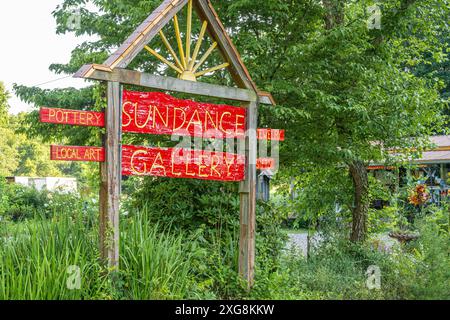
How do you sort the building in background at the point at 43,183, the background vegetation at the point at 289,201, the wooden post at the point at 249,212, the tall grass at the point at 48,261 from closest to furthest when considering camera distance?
the tall grass at the point at 48,261 → the background vegetation at the point at 289,201 → the wooden post at the point at 249,212 → the building in background at the point at 43,183

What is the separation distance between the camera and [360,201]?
31.9ft

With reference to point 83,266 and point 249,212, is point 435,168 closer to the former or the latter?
point 249,212

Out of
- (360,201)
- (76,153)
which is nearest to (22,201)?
(360,201)

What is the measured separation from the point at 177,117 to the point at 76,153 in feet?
4.43

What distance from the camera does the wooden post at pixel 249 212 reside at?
6.04m

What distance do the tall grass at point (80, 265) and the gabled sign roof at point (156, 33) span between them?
1.67m

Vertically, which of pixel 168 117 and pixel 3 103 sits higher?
pixel 3 103

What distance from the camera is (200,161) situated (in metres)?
5.79

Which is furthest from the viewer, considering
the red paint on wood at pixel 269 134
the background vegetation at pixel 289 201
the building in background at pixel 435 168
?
the building in background at pixel 435 168

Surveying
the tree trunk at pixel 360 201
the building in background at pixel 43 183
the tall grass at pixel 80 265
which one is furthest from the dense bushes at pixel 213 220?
the building in background at pixel 43 183

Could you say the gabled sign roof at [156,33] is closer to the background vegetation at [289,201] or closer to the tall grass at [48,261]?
the background vegetation at [289,201]

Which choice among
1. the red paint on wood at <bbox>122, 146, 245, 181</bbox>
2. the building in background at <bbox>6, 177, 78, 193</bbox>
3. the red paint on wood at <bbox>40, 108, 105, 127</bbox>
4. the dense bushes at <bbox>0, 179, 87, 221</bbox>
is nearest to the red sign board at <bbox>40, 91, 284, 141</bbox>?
the red paint on wood at <bbox>40, 108, 105, 127</bbox>
